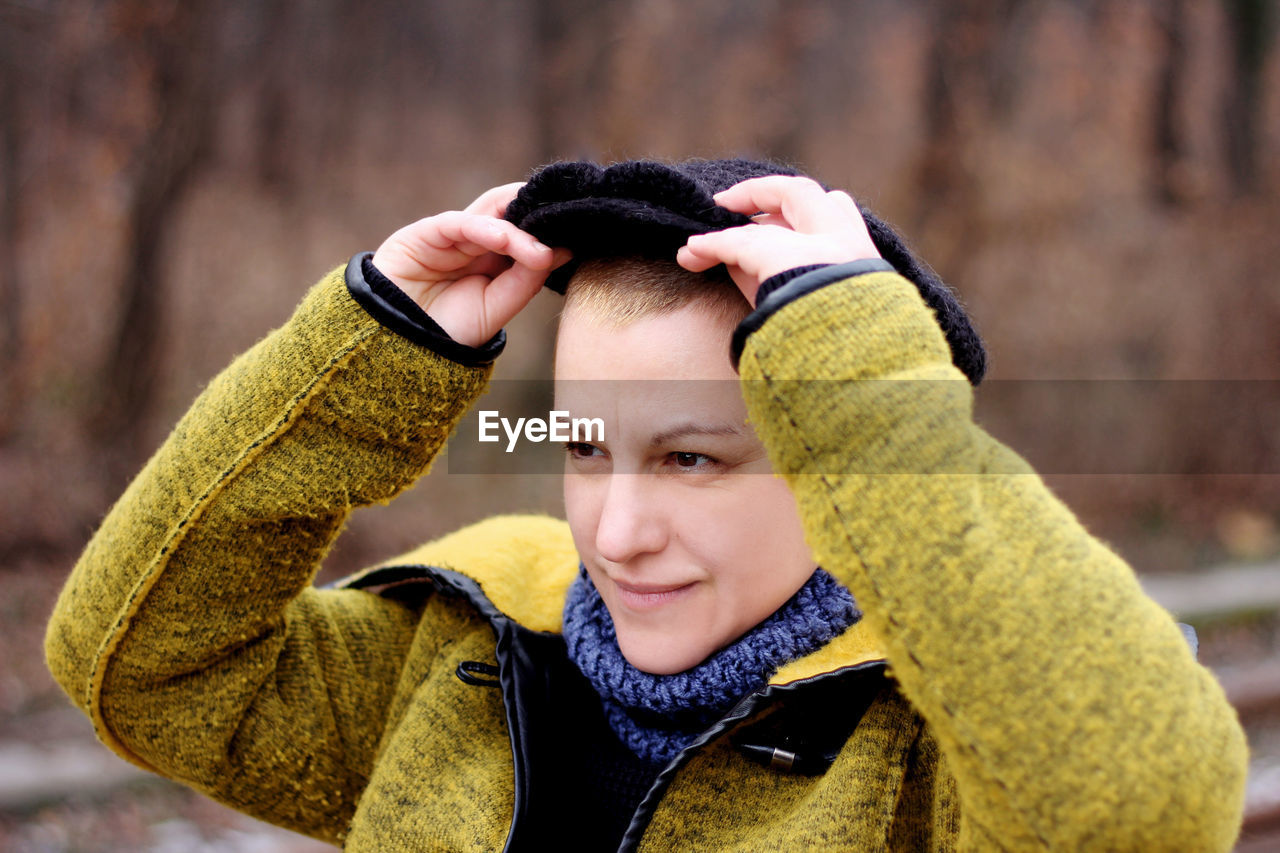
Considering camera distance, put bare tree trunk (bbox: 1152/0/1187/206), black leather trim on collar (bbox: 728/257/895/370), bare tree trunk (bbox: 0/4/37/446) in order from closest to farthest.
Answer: black leather trim on collar (bbox: 728/257/895/370)
bare tree trunk (bbox: 0/4/37/446)
bare tree trunk (bbox: 1152/0/1187/206)

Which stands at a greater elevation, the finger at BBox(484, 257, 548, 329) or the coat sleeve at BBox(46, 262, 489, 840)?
the finger at BBox(484, 257, 548, 329)

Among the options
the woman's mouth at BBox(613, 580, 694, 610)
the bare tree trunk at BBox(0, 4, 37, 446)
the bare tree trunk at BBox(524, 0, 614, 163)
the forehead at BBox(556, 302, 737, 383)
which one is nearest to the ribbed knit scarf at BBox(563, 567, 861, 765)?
the woman's mouth at BBox(613, 580, 694, 610)

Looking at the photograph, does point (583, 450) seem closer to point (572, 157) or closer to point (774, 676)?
point (774, 676)

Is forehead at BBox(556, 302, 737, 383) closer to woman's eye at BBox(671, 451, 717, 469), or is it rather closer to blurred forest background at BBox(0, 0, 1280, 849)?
woman's eye at BBox(671, 451, 717, 469)

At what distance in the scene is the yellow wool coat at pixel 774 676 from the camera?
3.41 ft

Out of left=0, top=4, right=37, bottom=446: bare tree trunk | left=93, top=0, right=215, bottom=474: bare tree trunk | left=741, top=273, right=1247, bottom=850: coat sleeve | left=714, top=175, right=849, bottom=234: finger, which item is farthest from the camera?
left=93, top=0, right=215, bottom=474: bare tree trunk

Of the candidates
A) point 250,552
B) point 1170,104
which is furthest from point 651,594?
point 1170,104

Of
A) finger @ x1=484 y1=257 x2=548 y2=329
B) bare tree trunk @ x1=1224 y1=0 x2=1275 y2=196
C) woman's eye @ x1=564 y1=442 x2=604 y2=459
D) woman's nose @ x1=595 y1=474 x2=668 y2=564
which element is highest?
bare tree trunk @ x1=1224 y1=0 x2=1275 y2=196

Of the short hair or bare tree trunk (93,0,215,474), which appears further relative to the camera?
bare tree trunk (93,0,215,474)

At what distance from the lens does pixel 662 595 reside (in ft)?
4.62

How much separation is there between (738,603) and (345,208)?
5.25 metres

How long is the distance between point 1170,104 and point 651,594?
25.6 ft

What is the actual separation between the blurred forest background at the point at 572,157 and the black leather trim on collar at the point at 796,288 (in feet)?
12.2

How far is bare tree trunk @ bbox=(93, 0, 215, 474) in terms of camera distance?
17.3 ft
